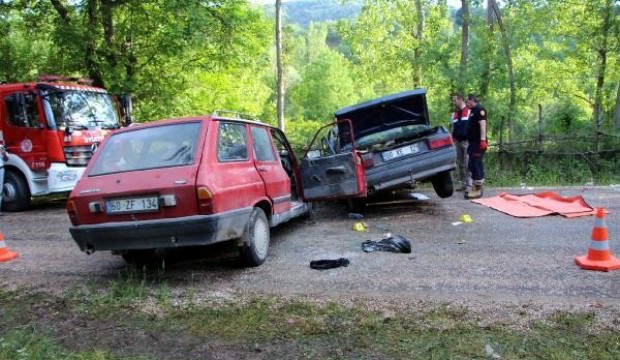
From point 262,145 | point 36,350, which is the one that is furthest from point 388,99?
point 36,350

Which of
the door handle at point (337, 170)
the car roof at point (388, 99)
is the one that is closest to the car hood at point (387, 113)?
the car roof at point (388, 99)

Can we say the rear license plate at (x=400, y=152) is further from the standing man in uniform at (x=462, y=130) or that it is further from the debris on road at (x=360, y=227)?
the standing man in uniform at (x=462, y=130)

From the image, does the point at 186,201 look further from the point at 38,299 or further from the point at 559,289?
the point at 559,289

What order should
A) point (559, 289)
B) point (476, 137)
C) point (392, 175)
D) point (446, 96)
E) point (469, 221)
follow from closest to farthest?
1. point (559, 289)
2. point (469, 221)
3. point (392, 175)
4. point (476, 137)
5. point (446, 96)

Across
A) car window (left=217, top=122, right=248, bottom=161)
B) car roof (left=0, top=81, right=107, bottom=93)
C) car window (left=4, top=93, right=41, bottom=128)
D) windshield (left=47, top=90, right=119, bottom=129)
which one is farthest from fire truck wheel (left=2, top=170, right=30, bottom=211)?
car window (left=217, top=122, right=248, bottom=161)

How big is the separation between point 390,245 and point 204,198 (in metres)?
2.40

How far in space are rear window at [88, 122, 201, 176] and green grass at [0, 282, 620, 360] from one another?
4.28ft

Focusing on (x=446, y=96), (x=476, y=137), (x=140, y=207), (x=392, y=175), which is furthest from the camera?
(x=446, y=96)

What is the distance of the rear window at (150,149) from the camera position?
4941mm

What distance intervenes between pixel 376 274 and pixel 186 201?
1.97 metres

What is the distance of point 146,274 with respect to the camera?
540 cm

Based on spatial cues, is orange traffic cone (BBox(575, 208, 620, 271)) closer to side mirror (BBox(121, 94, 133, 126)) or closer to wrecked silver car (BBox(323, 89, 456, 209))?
wrecked silver car (BBox(323, 89, 456, 209))

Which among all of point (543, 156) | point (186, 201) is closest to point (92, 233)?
point (186, 201)

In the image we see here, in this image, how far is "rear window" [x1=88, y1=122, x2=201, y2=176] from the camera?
4941 millimetres
